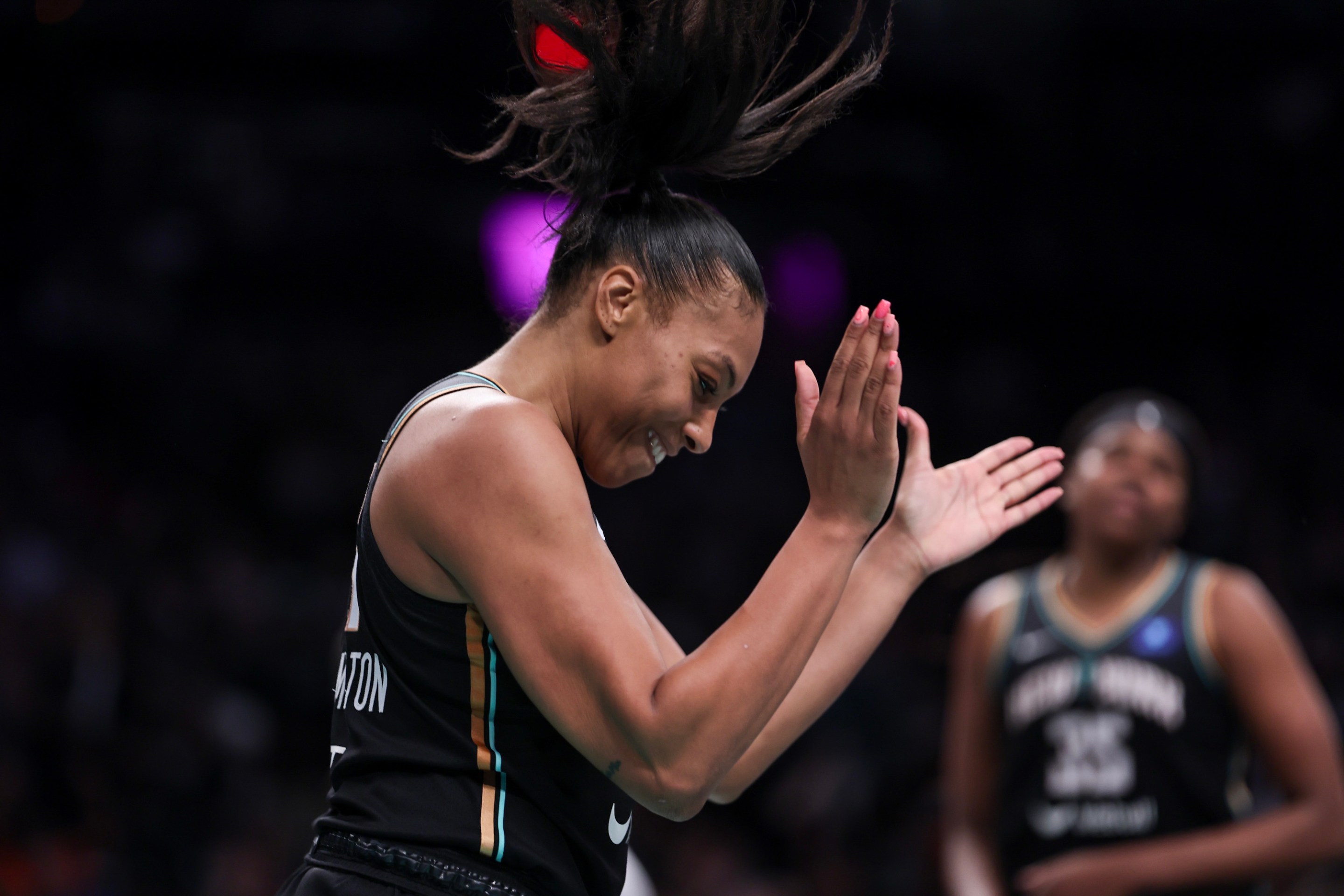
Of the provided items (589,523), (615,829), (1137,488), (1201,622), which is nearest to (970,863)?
(1201,622)

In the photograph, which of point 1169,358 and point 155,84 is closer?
point 1169,358

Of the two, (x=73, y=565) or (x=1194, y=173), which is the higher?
(x=1194, y=173)

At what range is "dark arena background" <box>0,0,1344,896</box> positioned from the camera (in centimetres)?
602

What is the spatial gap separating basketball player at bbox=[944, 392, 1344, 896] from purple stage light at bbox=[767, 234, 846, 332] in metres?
5.45

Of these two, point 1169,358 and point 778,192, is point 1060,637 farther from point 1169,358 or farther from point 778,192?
point 778,192

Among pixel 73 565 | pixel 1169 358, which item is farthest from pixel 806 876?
pixel 73 565

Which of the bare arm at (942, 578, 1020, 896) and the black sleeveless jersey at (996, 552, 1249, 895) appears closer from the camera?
the black sleeveless jersey at (996, 552, 1249, 895)

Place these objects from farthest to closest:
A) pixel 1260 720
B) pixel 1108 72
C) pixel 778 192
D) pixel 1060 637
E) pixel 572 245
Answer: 1. pixel 778 192
2. pixel 1108 72
3. pixel 1060 637
4. pixel 1260 720
5. pixel 572 245

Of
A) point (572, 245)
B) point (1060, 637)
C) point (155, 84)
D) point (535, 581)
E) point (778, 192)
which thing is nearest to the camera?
point (535, 581)

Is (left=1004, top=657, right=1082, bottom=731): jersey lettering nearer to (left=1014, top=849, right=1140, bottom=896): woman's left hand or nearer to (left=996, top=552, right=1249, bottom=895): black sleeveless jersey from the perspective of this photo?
(left=996, top=552, right=1249, bottom=895): black sleeveless jersey

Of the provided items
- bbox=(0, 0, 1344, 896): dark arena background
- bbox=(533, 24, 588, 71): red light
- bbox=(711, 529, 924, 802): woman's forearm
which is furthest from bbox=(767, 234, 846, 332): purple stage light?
bbox=(533, 24, 588, 71): red light

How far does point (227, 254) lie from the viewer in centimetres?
958

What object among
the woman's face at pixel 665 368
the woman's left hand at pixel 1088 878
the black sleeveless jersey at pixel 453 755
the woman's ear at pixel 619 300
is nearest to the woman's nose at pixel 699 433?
the woman's face at pixel 665 368

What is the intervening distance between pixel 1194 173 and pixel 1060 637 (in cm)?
538
